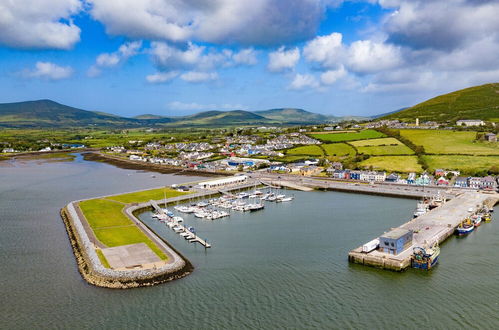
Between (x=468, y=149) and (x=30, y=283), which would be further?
(x=468, y=149)

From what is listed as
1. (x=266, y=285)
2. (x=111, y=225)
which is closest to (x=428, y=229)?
(x=266, y=285)

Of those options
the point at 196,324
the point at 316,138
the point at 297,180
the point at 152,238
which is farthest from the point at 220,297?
the point at 316,138

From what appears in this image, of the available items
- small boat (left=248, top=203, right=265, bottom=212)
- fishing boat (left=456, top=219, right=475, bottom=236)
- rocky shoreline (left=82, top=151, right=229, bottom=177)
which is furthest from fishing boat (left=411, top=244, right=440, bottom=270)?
rocky shoreline (left=82, top=151, right=229, bottom=177)

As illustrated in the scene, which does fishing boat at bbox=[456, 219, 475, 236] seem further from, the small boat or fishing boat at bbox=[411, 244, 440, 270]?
the small boat

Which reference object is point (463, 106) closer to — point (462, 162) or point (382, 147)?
point (382, 147)

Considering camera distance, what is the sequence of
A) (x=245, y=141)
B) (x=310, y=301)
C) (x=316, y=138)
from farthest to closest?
(x=245, y=141) < (x=316, y=138) < (x=310, y=301)

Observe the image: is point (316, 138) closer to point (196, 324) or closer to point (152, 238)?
point (152, 238)
